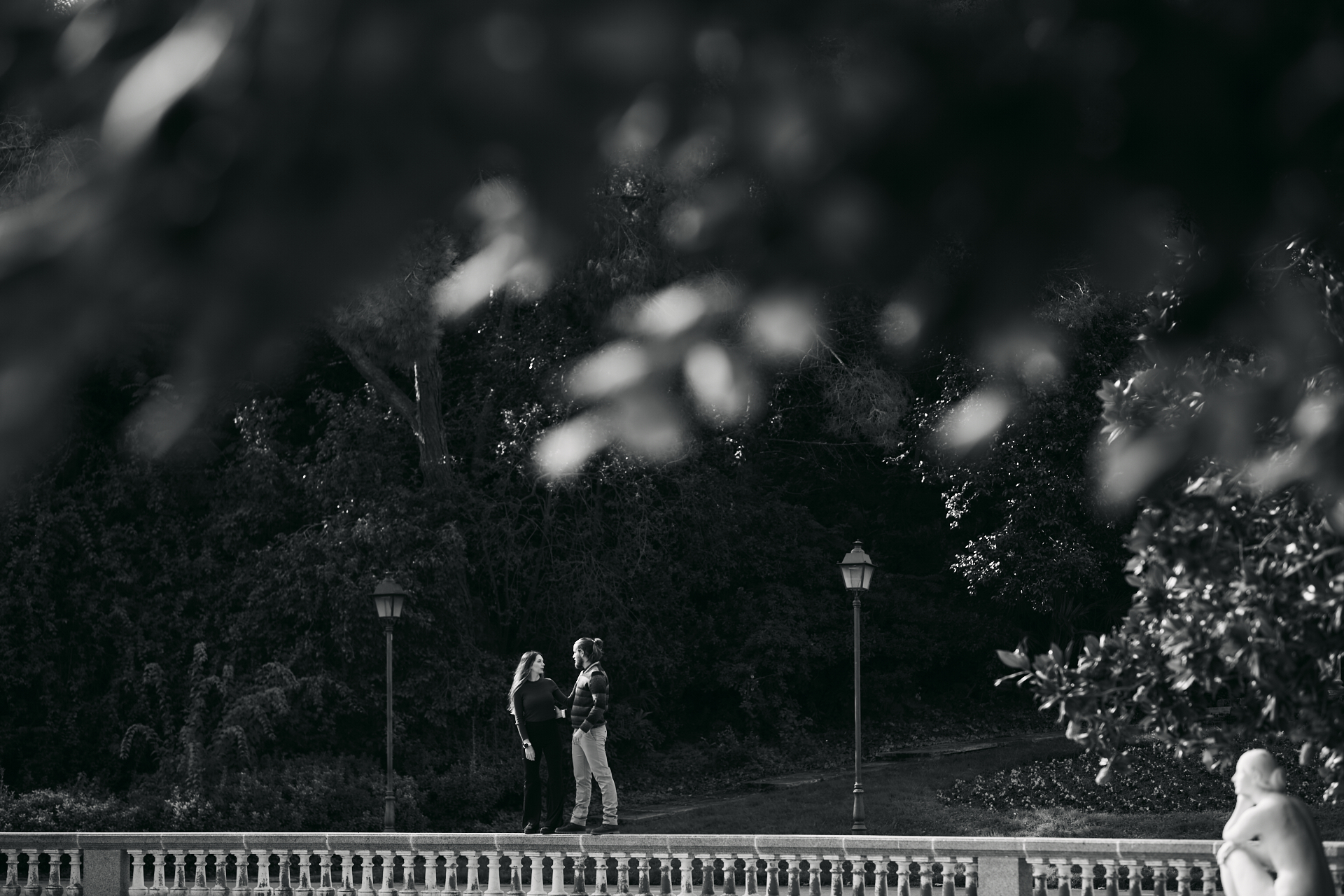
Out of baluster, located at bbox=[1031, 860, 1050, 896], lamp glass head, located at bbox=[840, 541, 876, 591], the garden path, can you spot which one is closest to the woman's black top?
baluster, located at bbox=[1031, 860, 1050, 896]

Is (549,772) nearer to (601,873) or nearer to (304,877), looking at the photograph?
(601,873)

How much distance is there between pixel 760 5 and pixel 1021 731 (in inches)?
1048

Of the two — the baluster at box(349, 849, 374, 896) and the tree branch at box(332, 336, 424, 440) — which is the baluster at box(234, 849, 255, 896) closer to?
the baluster at box(349, 849, 374, 896)

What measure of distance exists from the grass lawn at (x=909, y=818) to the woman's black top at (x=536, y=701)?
4907mm

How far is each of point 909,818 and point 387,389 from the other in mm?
9417

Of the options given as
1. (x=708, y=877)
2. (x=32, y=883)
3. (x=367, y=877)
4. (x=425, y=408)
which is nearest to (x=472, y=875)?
(x=367, y=877)

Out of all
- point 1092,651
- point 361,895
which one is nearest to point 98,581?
point 361,895

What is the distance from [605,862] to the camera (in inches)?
517

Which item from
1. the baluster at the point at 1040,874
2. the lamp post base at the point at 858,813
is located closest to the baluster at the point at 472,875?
the lamp post base at the point at 858,813

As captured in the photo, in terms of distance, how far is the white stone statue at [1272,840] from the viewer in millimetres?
7379

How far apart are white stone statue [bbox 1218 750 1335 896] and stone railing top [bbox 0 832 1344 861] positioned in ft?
11.6

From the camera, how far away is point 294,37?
1521 mm

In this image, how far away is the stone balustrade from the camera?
475 inches

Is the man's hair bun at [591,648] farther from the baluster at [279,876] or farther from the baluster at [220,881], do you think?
the baluster at [220,881]
